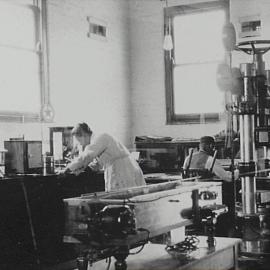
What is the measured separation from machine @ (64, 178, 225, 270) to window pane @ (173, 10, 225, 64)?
519 cm

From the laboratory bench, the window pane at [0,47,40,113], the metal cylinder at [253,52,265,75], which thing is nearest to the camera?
the metal cylinder at [253,52,265,75]

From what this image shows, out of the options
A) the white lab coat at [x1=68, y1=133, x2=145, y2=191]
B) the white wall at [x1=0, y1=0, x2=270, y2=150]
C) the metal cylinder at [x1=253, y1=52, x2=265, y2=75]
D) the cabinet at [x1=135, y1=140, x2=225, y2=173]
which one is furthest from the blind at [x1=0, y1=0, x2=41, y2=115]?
the metal cylinder at [x1=253, y1=52, x2=265, y2=75]

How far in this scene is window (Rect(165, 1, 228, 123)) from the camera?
8.65 m

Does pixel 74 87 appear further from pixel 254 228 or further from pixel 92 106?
pixel 254 228

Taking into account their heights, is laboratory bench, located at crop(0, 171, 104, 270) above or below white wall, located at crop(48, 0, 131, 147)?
below

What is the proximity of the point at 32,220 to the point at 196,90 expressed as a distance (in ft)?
13.9

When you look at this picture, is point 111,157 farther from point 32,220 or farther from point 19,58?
point 19,58

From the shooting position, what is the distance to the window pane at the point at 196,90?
8680 millimetres

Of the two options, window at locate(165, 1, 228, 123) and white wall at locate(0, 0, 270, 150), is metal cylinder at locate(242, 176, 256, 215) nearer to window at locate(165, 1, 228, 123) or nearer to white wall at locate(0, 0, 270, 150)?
white wall at locate(0, 0, 270, 150)

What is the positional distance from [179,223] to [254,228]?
63cm

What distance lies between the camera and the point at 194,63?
29.0 feet

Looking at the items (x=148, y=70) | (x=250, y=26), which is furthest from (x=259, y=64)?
(x=148, y=70)

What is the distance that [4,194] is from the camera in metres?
5.06

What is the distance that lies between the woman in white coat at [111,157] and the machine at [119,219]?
6.08ft
